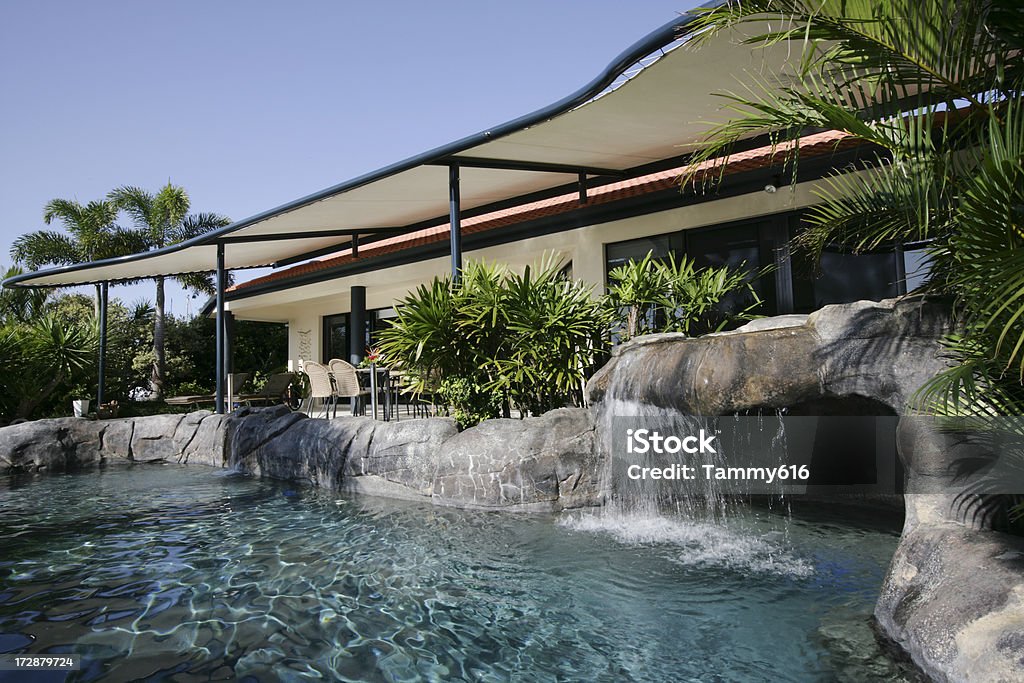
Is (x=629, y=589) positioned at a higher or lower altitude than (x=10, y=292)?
lower

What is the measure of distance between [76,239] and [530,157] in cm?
2449

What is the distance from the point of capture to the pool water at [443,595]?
3.38 m

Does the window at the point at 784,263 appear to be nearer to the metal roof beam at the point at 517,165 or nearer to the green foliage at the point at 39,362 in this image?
the metal roof beam at the point at 517,165

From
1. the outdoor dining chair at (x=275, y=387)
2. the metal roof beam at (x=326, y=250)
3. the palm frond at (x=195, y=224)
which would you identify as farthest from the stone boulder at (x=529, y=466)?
the palm frond at (x=195, y=224)

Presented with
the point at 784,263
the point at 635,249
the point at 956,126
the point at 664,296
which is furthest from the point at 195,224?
the point at 956,126

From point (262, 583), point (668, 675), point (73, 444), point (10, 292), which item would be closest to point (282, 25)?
point (73, 444)

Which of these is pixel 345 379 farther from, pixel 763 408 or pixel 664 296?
pixel 763 408

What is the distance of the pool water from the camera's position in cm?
338

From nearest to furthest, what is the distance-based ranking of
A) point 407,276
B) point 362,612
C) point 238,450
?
1. point 362,612
2. point 238,450
3. point 407,276

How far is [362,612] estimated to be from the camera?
411 cm

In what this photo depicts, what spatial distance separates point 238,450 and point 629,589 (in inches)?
311

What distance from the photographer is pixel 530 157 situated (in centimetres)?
859

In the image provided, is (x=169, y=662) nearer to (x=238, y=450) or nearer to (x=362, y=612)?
(x=362, y=612)

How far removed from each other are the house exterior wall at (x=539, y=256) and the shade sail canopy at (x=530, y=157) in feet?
3.27
